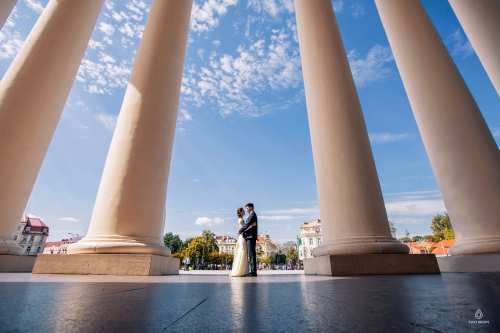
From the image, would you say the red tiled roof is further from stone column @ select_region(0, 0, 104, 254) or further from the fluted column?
the fluted column

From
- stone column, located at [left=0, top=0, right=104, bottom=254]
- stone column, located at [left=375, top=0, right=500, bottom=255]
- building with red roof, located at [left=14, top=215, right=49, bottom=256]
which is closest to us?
stone column, located at [left=375, top=0, right=500, bottom=255]

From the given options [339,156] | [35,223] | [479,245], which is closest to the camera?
[479,245]

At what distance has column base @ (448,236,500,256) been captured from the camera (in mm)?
25531

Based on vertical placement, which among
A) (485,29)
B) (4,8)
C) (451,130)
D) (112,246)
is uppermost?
(485,29)

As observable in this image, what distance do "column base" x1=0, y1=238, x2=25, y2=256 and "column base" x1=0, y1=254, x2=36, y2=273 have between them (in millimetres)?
398

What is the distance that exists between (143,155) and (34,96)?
15.4 m

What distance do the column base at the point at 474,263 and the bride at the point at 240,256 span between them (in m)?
23.5

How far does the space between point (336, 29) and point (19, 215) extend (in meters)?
44.9

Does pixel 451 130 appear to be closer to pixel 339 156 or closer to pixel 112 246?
pixel 339 156

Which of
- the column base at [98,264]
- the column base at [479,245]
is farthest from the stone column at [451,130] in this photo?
the column base at [98,264]

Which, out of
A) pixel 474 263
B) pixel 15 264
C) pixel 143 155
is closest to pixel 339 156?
pixel 474 263

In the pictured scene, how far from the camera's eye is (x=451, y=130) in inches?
1210

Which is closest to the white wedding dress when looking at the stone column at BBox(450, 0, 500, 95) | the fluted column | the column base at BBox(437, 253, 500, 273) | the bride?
the bride

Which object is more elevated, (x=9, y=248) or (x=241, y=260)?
(x=9, y=248)
